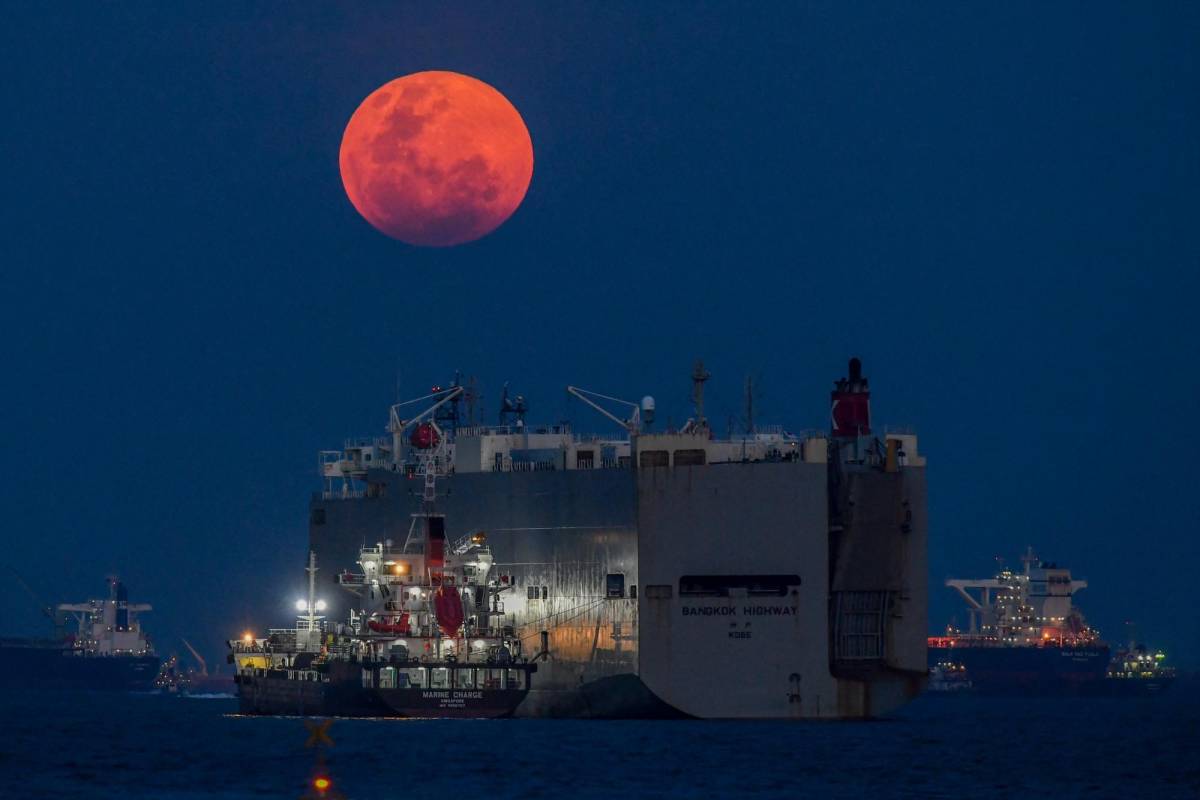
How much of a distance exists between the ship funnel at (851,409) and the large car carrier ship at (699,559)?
0.24 feet

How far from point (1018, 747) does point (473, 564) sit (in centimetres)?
2009

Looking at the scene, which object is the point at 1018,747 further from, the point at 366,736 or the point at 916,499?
the point at 366,736

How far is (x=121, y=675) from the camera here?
7239 inches

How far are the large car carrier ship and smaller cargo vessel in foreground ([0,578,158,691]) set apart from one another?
104365 mm

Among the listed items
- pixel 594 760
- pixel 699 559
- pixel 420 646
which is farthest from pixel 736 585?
pixel 594 760

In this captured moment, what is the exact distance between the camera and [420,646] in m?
78.7

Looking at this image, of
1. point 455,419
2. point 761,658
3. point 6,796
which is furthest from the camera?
point 455,419

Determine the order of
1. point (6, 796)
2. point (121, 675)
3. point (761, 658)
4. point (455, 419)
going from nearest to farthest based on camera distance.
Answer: point (6, 796) < point (761, 658) < point (455, 419) < point (121, 675)

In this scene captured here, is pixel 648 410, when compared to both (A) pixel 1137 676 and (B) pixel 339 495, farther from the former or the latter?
(A) pixel 1137 676

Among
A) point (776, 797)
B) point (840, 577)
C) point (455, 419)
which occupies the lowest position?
point (776, 797)

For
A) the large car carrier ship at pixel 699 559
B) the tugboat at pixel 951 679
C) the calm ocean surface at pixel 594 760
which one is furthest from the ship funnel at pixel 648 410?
the tugboat at pixel 951 679

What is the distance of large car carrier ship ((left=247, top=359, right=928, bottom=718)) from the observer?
3022 inches

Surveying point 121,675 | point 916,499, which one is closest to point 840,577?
point 916,499

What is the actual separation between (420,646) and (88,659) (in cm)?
11058
